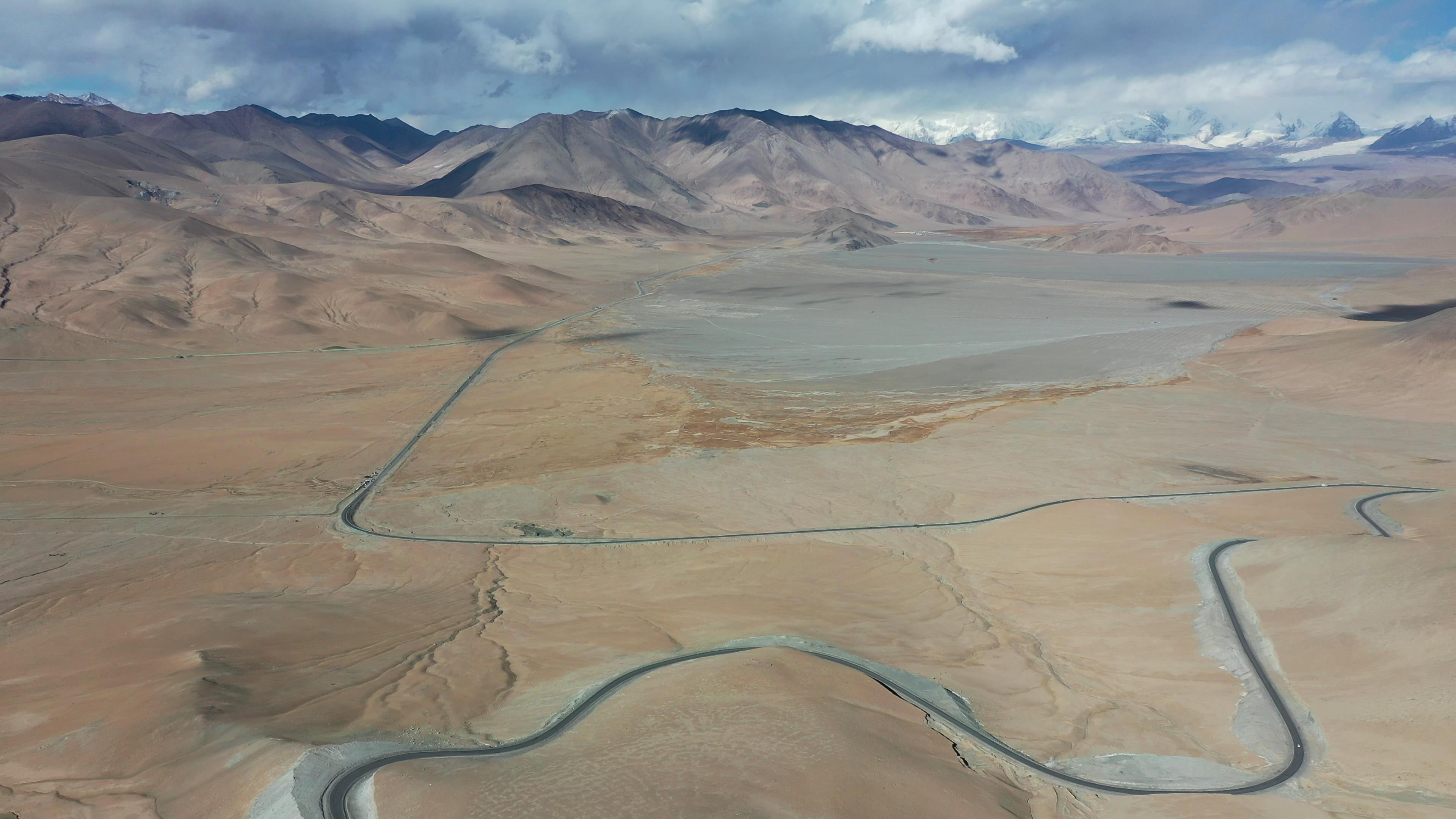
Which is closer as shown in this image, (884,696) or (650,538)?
(884,696)

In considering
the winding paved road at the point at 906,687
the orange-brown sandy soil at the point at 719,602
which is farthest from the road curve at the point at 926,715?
the orange-brown sandy soil at the point at 719,602

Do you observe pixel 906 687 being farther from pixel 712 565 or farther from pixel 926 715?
pixel 712 565

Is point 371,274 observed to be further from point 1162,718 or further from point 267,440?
point 1162,718

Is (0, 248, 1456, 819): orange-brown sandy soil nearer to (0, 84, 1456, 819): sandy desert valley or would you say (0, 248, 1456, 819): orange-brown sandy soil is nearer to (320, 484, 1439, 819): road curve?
(0, 84, 1456, 819): sandy desert valley

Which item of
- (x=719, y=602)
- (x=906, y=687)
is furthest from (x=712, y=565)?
(x=906, y=687)

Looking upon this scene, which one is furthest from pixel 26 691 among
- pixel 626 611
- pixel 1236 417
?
pixel 1236 417
